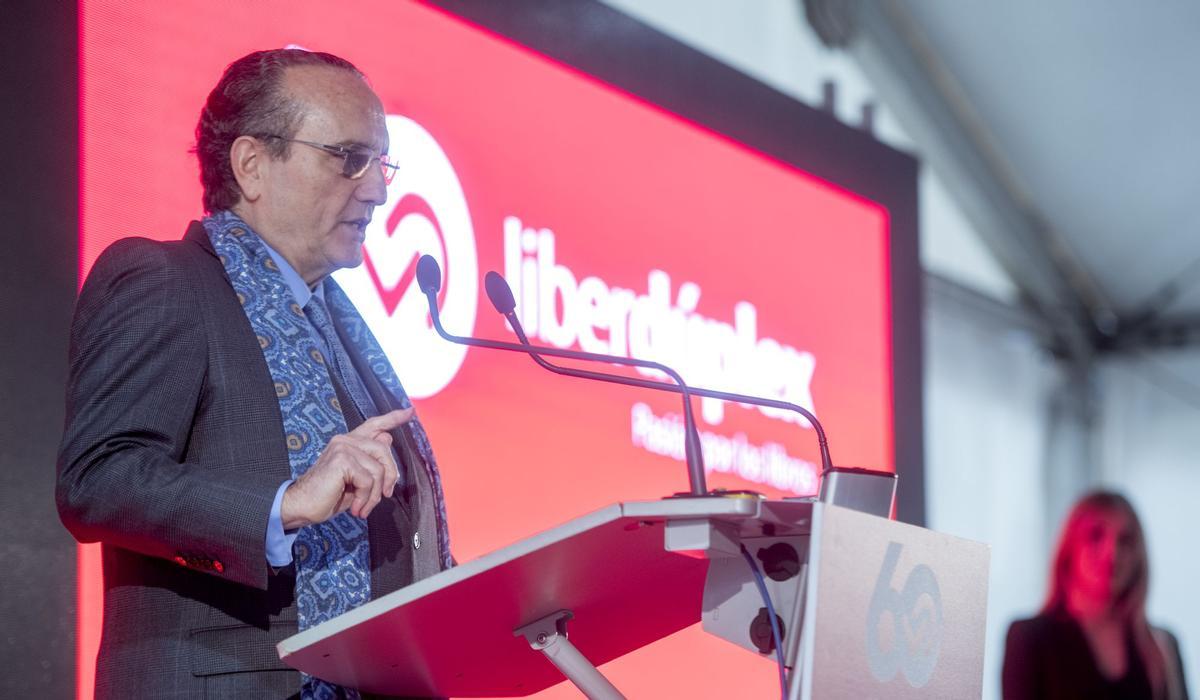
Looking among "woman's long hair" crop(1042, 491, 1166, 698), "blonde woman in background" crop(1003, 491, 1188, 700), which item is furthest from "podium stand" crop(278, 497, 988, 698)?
"woman's long hair" crop(1042, 491, 1166, 698)

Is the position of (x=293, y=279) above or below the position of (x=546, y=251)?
below

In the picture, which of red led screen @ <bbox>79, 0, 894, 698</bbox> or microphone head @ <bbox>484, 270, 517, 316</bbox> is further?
red led screen @ <bbox>79, 0, 894, 698</bbox>

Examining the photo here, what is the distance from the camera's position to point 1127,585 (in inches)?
149

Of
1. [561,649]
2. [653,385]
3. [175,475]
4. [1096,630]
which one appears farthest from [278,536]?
[1096,630]

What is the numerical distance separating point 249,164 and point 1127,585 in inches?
113

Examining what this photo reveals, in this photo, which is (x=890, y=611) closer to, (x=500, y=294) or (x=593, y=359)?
(x=593, y=359)

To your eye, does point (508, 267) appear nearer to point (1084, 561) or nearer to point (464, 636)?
point (464, 636)

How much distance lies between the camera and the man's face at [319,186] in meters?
1.79

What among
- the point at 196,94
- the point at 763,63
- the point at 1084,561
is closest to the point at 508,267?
the point at 196,94

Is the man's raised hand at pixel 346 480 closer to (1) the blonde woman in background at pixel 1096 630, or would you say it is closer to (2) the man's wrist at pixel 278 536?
(2) the man's wrist at pixel 278 536

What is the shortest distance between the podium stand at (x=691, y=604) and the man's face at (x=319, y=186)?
575 millimetres

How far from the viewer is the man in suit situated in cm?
142

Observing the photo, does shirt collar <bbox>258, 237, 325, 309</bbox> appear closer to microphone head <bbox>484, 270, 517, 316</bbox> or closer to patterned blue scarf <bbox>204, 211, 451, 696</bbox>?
patterned blue scarf <bbox>204, 211, 451, 696</bbox>

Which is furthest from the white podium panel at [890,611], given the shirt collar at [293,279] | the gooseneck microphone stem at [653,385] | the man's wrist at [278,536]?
the shirt collar at [293,279]
